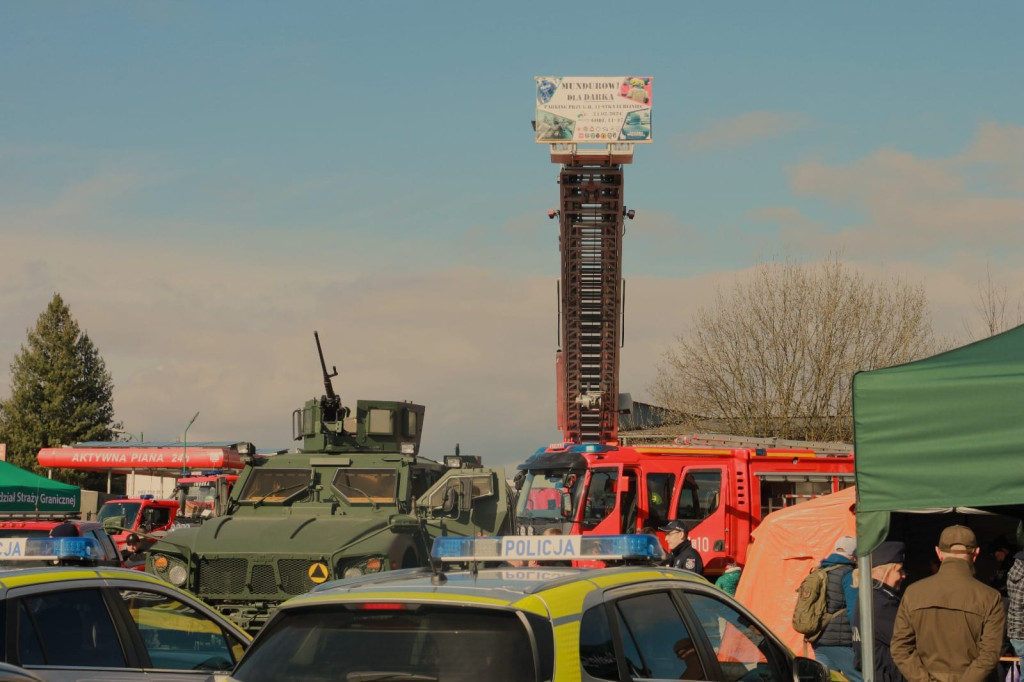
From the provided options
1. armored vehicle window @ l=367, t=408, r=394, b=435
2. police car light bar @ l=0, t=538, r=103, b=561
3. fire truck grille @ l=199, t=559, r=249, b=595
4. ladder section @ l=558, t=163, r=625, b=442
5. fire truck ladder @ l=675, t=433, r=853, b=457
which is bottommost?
fire truck grille @ l=199, t=559, r=249, b=595

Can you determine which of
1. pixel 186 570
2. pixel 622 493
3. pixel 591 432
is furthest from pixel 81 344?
pixel 186 570

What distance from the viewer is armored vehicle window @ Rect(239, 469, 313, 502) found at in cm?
1357

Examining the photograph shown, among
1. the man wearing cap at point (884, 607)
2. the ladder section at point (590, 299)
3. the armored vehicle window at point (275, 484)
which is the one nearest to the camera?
the man wearing cap at point (884, 607)

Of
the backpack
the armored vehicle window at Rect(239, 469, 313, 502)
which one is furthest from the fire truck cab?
the backpack

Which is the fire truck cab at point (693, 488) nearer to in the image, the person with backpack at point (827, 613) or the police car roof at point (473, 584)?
the person with backpack at point (827, 613)

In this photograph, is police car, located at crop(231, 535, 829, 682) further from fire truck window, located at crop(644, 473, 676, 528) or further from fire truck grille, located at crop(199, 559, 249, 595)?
fire truck window, located at crop(644, 473, 676, 528)

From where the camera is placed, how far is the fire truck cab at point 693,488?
18625mm

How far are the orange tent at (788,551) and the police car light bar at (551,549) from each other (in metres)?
9.10

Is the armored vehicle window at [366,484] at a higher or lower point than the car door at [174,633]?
higher

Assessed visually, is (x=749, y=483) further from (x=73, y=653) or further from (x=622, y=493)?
(x=73, y=653)

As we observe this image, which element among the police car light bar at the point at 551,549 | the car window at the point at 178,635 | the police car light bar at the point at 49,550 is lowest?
the car window at the point at 178,635

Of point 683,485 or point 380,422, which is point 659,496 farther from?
point 380,422

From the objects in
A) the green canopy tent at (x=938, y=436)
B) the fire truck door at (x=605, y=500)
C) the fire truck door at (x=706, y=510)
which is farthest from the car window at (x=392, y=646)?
the fire truck door at (x=706, y=510)

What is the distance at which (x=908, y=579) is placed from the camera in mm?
12445
